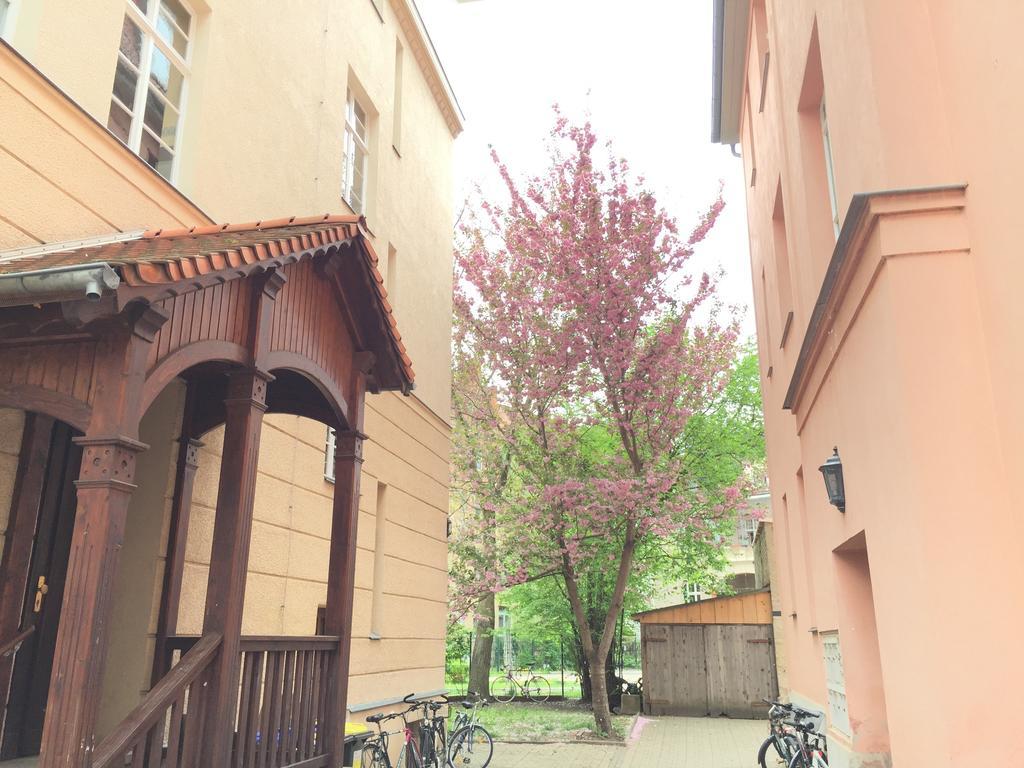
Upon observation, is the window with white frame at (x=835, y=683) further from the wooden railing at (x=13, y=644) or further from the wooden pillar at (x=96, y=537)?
the wooden railing at (x=13, y=644)

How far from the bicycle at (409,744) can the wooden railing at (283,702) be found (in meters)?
3.14

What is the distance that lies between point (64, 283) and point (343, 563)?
3.67 metres

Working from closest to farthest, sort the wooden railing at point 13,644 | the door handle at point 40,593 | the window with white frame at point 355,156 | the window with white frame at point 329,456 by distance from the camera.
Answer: the wooden railing at point 13,644 < the door handle at point 40,593 < the window with white frame at point 329,456 < the window with white frame at point 355,156

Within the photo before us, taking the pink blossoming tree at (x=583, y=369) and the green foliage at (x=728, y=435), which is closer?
the pink blossoming tree at (x=583, y=369)

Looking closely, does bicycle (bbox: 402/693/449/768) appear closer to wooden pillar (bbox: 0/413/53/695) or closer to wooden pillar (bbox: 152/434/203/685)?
wooden pillar (bbox: 152/434/203/685)

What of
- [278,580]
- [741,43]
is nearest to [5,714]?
[278,580]

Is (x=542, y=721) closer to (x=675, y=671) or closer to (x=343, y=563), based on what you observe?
(x=675, y=671)

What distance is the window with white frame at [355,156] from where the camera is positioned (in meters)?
11.1

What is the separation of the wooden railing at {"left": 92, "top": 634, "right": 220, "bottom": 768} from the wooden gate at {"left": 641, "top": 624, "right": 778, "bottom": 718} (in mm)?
17918

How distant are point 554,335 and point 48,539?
12954 millimetres

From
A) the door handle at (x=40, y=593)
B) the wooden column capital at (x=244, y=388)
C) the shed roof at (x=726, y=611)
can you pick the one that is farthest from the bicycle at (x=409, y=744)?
the shed roof at (x=726, y=611)

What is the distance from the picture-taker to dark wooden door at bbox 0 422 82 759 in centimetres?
575

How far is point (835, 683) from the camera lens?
769cm

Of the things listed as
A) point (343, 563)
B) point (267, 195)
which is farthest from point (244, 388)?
point (267, 195)
